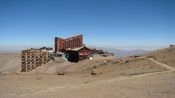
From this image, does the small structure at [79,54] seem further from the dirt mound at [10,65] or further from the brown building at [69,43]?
the dirt mound at [10,65]

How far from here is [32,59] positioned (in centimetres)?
4444

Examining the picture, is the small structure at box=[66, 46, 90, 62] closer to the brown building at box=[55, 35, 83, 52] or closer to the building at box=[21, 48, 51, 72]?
the brown building at box=[55, 35, 83, 52]

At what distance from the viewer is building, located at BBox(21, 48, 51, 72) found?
4418 cm

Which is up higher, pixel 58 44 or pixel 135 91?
pixel 58 44

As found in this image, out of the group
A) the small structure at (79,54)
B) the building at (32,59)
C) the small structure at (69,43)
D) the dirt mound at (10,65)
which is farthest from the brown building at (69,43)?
the building at (32,59)

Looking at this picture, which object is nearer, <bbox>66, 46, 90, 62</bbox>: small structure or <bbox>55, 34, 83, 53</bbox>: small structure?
<bbox>66, 46, 90, 62</bbox>: small structure

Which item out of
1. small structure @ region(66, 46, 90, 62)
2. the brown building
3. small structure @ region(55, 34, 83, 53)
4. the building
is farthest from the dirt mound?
small structure @ region(66, 46, 90, 62)

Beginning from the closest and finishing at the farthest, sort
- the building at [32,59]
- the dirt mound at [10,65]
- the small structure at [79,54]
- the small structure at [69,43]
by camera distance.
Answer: the building at [32,59] < the small structure at [79,54] < the dirt mound at [10,65] < the small structure at [69,43]

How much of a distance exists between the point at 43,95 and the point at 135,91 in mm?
6137

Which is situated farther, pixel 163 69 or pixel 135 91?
pixel 163 69

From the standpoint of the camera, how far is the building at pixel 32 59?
44.2 meters

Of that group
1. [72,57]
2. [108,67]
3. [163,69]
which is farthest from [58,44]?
[163,69]

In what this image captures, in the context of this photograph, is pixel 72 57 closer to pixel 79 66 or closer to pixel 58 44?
pixel 58 44

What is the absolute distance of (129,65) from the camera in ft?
108
